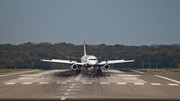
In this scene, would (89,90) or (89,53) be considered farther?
(89,53)

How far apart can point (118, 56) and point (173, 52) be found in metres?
27.2

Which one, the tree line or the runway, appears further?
the tree line

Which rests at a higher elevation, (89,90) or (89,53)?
(89,53)

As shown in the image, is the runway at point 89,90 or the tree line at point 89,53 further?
the tree line at point 89,53

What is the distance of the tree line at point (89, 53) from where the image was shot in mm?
135000

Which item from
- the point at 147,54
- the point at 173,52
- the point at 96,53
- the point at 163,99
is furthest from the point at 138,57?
the point at 163,99

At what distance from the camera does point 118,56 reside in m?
163

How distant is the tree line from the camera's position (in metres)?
135

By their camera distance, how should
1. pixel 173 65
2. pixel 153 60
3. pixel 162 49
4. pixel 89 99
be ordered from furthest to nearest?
pixel 162 49 < pixel 153 60 < pixel 173 65 < pixel 89 99

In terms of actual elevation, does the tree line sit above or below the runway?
above

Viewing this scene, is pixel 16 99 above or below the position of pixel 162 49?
below

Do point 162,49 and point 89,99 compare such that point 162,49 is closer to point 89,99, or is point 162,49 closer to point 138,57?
point 138,57

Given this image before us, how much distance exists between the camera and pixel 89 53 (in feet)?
544

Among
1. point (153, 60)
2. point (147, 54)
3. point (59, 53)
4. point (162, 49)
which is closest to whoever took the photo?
point (153, 60)
